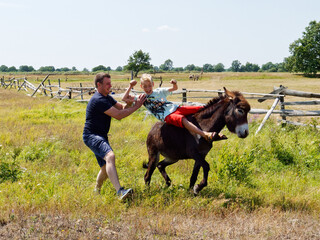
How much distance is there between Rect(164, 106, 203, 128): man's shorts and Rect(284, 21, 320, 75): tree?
66228 millimetres

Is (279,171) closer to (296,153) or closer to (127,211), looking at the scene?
(296,153)

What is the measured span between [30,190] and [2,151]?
9.19 feet

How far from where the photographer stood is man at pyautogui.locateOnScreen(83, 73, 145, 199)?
13.7 feet

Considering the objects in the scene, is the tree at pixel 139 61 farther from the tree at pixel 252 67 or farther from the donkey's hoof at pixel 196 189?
the tree at pixel 252 67

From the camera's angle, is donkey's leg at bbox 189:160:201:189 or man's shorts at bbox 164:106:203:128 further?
donkey's leg at bbox 189:160:201:189

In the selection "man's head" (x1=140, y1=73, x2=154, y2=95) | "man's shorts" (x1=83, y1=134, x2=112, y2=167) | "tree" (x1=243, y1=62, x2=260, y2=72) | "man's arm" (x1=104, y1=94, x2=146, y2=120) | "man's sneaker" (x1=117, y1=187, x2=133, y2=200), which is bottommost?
"man's sneaker" (x1=117, y1=187, x2=133, y2=200)

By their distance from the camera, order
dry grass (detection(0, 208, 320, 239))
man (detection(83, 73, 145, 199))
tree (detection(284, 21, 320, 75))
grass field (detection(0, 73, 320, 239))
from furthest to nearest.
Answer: tree (detection(284, 21, 320, 75)), man (detection(83, 73, 145, 199)), grass field (detection(0, 73, 320, 239)), dry grass (detection(0, 208, 320, 239))

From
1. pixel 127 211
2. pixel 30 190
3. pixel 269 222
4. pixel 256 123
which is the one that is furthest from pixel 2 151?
pixel 256 123

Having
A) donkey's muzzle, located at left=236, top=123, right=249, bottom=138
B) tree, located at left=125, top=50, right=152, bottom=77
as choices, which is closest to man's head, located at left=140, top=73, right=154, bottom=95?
donkey's muzzle, located at left=236, top=123, right=249, bottom=138

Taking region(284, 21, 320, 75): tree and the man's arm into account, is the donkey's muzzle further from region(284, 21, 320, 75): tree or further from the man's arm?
region(284, 21, 320, 75): tree

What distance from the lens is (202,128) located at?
4.43 metres

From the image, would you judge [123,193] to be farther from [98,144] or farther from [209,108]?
[209,108]

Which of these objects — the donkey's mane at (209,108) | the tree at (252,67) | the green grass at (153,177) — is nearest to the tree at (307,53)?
the green grass at (153,177)

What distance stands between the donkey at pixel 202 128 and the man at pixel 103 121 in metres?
0.71
